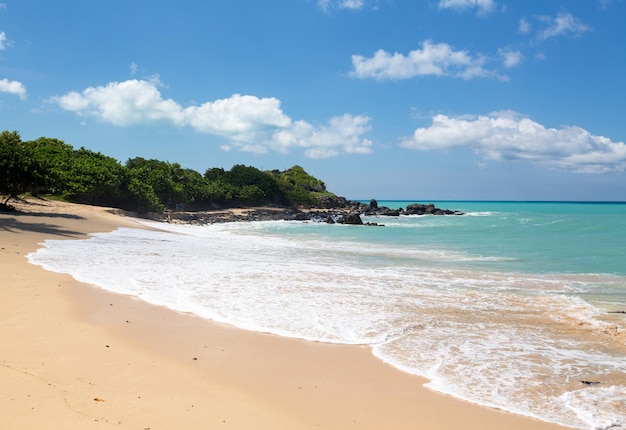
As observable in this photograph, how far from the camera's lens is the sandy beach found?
13.6 ft

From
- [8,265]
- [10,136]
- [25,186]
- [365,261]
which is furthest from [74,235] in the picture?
[10,136]

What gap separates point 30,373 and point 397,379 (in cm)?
405

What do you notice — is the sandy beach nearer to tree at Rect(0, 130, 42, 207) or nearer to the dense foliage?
tree at Rect(0, 130, 42, 207)

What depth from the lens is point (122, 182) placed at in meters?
43.4

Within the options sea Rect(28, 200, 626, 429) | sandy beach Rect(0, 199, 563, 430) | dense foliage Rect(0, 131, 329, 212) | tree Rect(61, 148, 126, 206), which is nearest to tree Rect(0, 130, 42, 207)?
dense foliage Rect(0, 131, 329, 212)

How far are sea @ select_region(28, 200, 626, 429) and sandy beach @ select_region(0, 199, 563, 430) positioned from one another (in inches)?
21.4

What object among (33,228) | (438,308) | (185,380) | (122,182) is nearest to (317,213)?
(122,182)

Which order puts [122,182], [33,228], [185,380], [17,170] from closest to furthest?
[185,380] < [33,228] < [17,170] < [122,182]

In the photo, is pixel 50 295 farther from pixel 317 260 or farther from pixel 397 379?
pixel 317 260

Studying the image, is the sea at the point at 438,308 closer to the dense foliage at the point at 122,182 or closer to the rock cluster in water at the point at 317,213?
the dense foliage at the point at 122,182

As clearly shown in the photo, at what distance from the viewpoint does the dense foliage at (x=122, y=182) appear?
2514 centimetres

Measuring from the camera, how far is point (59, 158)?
40.8 meters

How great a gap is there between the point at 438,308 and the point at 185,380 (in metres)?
6.28

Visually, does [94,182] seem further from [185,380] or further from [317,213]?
[317,213]
